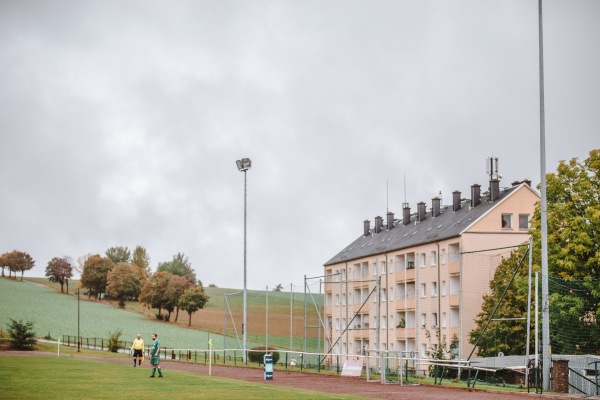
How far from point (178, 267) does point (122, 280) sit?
4165cm

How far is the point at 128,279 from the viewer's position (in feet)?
470

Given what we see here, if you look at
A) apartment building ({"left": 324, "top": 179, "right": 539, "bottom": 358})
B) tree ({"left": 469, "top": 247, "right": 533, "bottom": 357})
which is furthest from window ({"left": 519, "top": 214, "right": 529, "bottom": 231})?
tree ({"left": 469, "top": 247, "right": 533, "bottom": 357})

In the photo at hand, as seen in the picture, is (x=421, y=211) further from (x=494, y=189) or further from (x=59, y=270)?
(x=59, y=270)

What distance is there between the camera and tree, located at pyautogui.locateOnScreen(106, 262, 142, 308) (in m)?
142

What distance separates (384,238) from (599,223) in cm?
4669

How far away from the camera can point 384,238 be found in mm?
94125

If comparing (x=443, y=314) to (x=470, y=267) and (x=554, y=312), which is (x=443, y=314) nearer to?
(x=470, y=267)

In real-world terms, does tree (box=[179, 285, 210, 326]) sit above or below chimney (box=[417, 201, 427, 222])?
below

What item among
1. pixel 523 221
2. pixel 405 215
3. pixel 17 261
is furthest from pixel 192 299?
pixel 17 261

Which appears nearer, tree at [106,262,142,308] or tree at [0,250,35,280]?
tree at [106,262,142,308]

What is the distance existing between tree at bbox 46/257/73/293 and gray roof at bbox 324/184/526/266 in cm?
7182

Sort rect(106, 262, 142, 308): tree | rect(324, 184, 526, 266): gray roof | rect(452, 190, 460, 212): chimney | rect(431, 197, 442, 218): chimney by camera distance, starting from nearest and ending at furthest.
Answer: rect(324, 184, 526, 266): gray roof → rect(452, 190, 460, 212): chimney → rect(431, 197, 442, 218): chimney → rect(106, 262, 142, 308): tree

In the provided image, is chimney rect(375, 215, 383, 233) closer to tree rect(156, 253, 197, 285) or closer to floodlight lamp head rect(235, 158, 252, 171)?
floodlight lamp head rect(235, 158, 252, 171)

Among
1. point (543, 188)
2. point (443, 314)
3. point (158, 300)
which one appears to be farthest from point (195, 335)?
point (543, 188)
